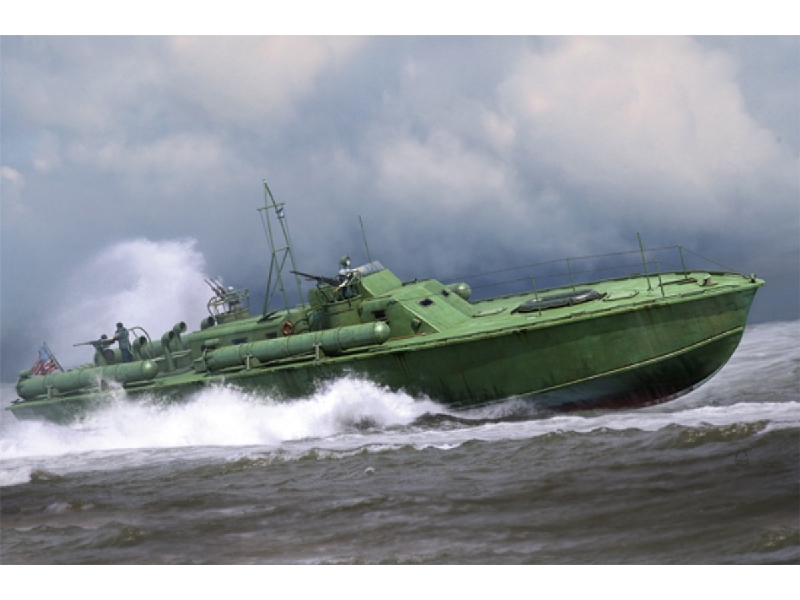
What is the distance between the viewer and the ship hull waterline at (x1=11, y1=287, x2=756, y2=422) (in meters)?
17.3

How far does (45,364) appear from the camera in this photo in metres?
24.8

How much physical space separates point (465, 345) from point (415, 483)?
4776 millimetres

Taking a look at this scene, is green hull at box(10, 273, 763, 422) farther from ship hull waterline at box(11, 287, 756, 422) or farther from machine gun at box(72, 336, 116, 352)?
machine gun at box(72, 336, 116, 352)

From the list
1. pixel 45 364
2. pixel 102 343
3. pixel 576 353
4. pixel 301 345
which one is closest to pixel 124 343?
pixel 102 343

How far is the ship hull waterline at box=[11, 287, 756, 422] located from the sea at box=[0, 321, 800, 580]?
1.17 feet

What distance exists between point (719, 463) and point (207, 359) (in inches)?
492

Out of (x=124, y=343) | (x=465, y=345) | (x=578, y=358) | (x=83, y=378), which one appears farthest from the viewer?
(x=124, y=343)

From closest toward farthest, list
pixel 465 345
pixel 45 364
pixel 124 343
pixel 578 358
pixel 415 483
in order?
pixel 415 483, pixel 578 358, pixel 465 345, pixel 124 343, pixel 45 364

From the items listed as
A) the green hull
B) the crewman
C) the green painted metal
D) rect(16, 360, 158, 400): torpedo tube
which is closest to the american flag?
rect(16, 360, 158, 400): torpedo tube

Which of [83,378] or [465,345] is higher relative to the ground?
[83,378]

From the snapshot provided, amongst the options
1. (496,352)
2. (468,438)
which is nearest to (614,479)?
(468,438)

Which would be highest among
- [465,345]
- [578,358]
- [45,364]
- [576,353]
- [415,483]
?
[45,364]

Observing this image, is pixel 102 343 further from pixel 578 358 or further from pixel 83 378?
pixel 578 358

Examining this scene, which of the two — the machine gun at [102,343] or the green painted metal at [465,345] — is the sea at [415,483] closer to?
the green painted metal at [465,345]
